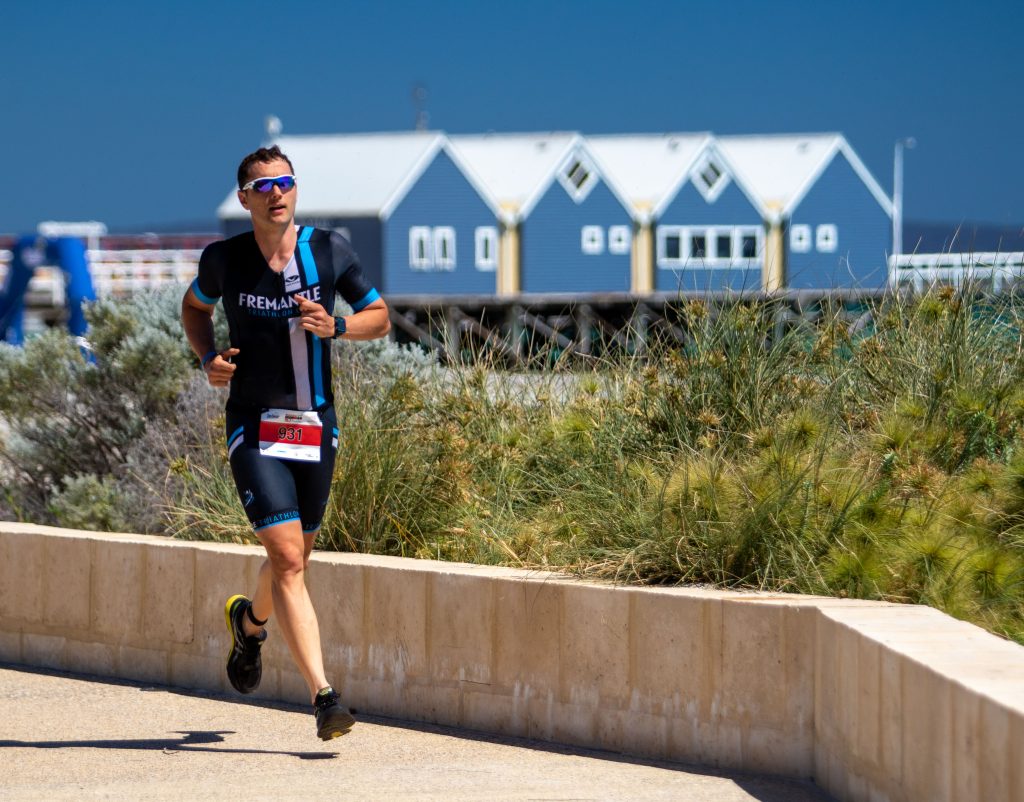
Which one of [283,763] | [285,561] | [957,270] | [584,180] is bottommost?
[283,763]

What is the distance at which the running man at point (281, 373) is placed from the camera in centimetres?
590

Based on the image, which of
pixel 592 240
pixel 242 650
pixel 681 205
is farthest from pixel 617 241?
pixel 242 650

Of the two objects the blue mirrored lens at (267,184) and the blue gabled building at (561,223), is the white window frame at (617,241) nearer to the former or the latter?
the blue gabled building at (561,223)

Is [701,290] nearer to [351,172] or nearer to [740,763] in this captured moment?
[740,763]

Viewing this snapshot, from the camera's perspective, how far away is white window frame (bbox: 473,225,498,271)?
64.9 m

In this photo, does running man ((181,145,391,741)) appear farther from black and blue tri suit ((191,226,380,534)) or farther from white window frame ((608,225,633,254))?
white window frame ((608,225,633,254))

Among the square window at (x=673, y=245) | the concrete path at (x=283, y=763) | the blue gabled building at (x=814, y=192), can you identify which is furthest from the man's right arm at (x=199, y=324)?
the blue gabled building at (x=814, y=192)

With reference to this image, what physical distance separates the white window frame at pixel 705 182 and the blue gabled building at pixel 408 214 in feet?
28.5

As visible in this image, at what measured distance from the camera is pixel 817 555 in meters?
6.27

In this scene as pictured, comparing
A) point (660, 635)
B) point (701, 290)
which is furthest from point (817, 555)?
point (701, 290)

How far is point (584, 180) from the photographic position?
6631 centimetres

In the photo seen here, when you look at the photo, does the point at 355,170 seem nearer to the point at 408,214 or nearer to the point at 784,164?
the point at 408,214

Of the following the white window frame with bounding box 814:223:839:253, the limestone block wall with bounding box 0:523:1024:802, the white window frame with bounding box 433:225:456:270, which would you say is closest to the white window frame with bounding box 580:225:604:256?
the white window frame with bounding box 433:225:456:270

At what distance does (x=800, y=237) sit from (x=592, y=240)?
9.35 m
